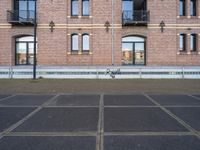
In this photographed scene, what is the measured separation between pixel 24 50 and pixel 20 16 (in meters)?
3.74

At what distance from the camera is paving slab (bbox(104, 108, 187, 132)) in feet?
18.1

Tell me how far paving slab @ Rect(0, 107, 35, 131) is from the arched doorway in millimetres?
19598

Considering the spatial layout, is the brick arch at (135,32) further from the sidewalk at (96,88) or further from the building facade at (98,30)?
the sidewalk at (96,88)

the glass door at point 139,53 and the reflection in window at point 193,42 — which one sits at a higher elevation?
the reflection in window at point 193,42

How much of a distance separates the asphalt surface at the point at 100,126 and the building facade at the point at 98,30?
57.5 feet

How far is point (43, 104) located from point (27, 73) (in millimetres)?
13493

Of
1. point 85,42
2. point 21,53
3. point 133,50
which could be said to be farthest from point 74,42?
point 133,50

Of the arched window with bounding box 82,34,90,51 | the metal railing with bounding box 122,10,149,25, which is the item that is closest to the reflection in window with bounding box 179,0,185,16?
the metal railing with bounding box 122,10,149,25

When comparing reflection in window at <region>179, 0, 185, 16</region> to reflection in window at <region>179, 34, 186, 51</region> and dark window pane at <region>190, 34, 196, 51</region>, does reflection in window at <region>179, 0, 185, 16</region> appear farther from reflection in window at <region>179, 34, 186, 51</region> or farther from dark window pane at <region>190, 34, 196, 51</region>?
dark window pane at <region>190, 34, 196, 51</region>
